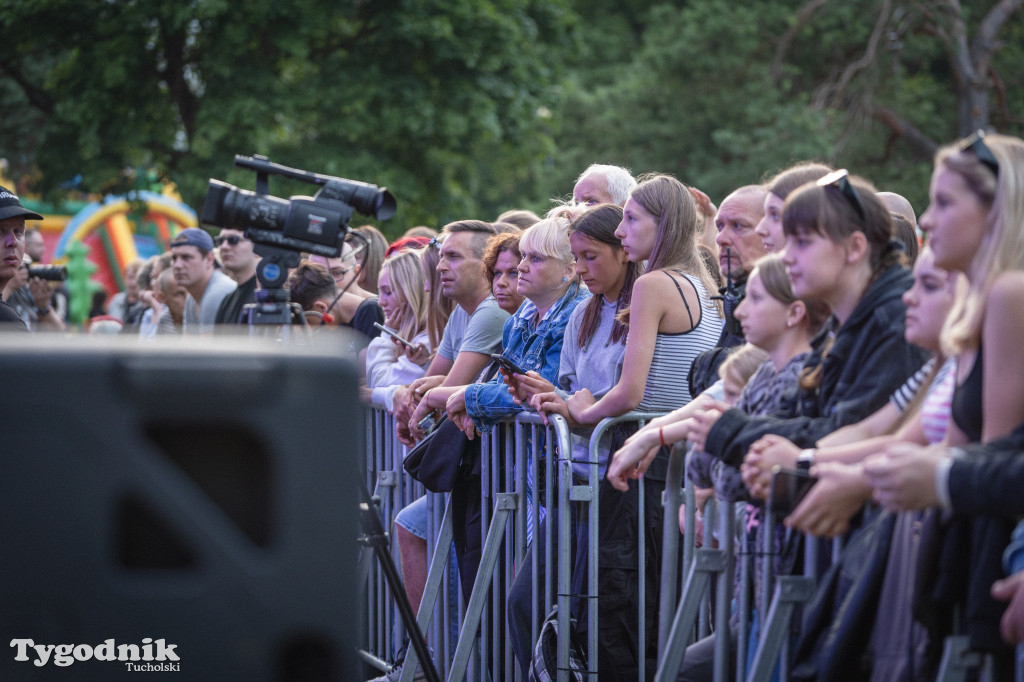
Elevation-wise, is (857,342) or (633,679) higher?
(857,342)

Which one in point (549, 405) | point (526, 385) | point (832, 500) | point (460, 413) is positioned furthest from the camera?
point (460, 413)

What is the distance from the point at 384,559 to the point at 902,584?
1.95m

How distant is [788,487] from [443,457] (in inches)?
96.4

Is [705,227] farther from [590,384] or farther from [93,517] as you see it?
[93,517]

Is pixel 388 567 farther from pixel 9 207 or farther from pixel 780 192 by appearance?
pixel 9 207

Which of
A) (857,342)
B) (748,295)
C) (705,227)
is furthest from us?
(705,227)

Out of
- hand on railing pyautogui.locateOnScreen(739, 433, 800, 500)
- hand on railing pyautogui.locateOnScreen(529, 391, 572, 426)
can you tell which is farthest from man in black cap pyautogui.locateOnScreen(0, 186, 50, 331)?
hand on railing pyautogui.locateOnScreen(739, 433, 800, 500)

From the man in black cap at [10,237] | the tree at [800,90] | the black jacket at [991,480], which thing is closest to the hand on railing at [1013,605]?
the black jacket at [991,480]

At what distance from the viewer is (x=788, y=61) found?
2466 cm

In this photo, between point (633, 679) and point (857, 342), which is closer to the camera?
point (857, 342)

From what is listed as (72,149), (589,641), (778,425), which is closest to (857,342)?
(778,425)

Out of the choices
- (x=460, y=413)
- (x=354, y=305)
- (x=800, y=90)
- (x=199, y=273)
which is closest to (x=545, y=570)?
(x=460, y=413)

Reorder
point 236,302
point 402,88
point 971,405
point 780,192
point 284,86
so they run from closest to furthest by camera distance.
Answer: point 971,405, point 780,192, point 236,302, point 284,86, point 402,88

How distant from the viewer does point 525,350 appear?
16.9 ft
